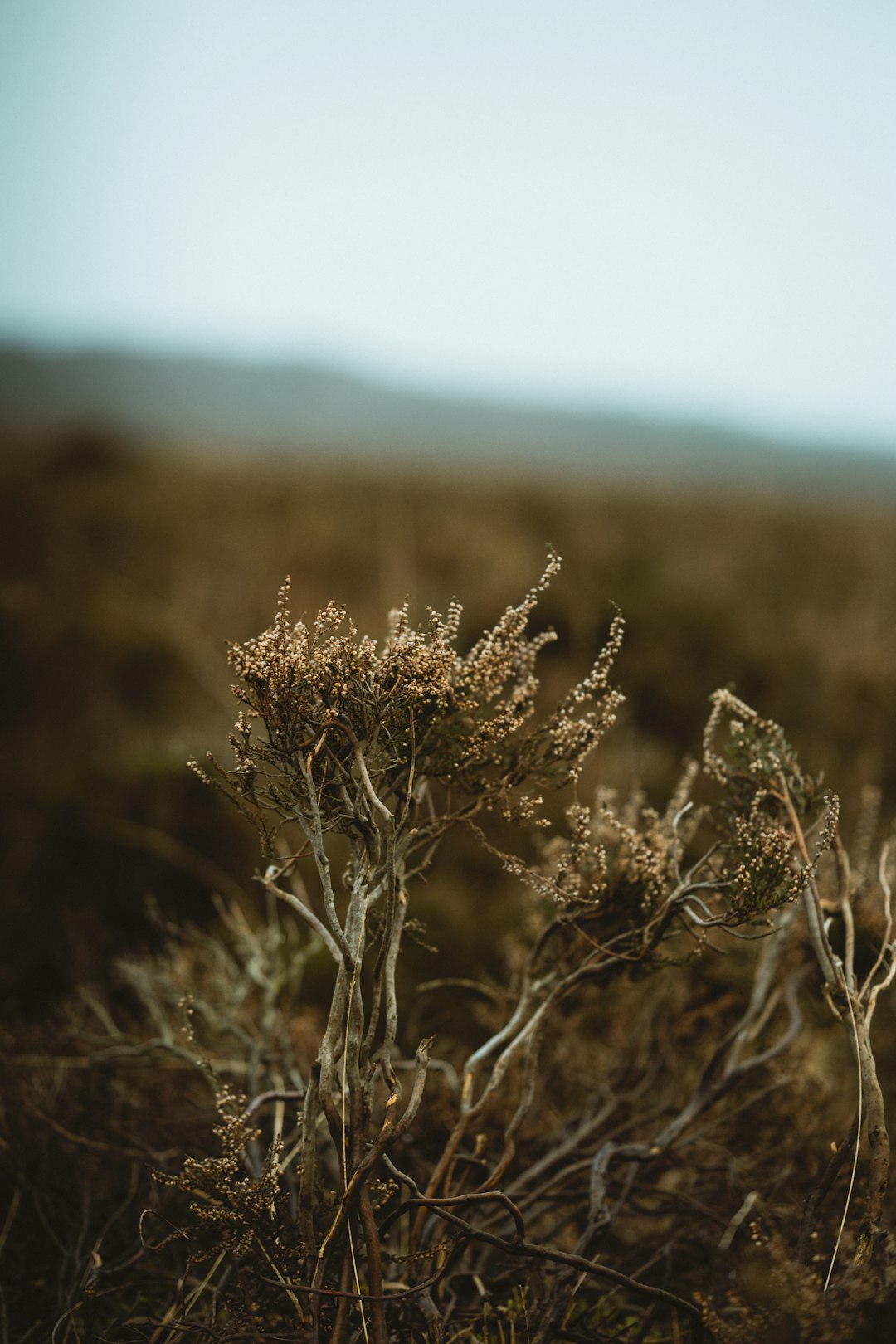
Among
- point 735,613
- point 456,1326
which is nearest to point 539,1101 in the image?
point 456,1326

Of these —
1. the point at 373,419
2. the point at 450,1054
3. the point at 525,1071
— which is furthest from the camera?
the point at 373,419

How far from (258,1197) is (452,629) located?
51.9 inches

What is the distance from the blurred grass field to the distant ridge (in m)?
67.8

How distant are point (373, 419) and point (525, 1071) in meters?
139

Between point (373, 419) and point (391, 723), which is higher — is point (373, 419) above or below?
above

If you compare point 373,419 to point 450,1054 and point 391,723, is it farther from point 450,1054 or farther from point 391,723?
point 391,723

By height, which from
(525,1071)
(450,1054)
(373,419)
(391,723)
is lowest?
(450,1054)

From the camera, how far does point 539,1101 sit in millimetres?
3002

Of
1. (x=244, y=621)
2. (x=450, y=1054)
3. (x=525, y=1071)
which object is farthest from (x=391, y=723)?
(x=244, y=621)

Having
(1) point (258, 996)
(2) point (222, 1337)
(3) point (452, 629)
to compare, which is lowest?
(1) point (258, 996)

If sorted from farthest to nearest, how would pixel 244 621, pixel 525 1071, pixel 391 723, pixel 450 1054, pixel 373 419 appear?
pixel 373 419 < pixel 244 621 < pixel 450 1054 < pixel 525 1071 < pixel 391 723

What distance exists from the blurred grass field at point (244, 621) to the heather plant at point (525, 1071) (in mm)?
580

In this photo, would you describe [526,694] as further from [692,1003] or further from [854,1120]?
[692,1003]

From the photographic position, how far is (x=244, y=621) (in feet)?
43.1
